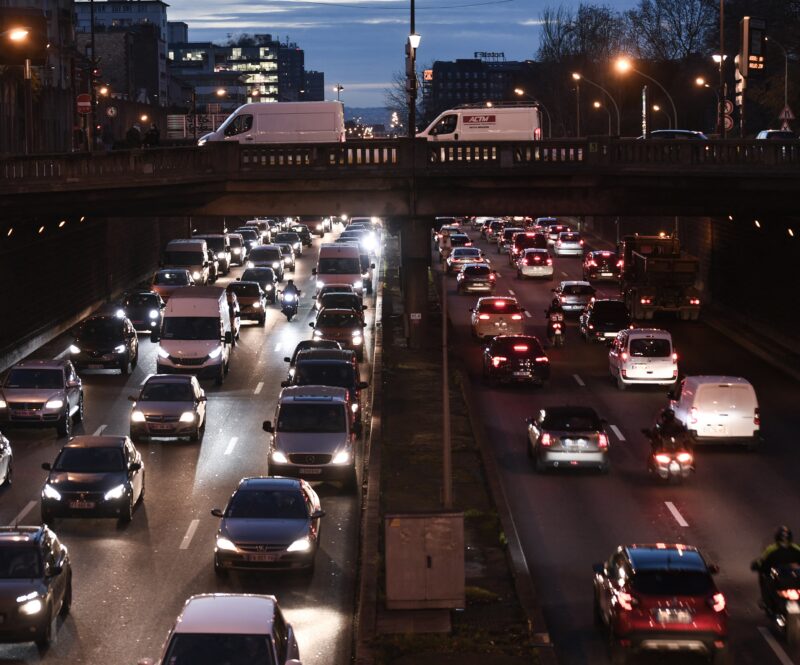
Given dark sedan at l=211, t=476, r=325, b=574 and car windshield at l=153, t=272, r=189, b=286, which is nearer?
dark sedan at l=211, t=476, r=325, b=574

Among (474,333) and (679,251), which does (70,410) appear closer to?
(474,333)

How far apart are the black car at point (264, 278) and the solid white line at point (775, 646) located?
4668cm

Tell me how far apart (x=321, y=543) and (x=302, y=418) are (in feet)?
17.4

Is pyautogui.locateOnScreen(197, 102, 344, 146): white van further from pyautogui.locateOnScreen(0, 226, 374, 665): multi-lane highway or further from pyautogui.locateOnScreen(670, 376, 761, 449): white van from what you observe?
pyautogui.locateOnScreen(670, 376, 761, 449): white van

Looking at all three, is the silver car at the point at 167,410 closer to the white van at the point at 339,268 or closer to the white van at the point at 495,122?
the white van at the point at 495,122

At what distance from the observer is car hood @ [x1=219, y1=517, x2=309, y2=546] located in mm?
23859

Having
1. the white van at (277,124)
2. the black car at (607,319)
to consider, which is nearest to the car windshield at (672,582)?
the black car at (607,319)

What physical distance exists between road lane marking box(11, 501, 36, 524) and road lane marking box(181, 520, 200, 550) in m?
3.16

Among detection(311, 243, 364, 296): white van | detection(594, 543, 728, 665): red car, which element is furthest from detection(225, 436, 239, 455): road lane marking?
detection(311, 243, 364, 296): white van

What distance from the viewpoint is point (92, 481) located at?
1094 inches

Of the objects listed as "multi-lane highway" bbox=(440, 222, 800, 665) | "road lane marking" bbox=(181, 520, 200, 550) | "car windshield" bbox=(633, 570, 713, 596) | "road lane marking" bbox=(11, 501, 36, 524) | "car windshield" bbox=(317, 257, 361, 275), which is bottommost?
"multi-lane highway" bbox=(440, 222, 800, 665)

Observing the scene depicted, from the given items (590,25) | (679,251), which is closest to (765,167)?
(679,251)

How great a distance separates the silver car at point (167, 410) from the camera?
3594 centimetres

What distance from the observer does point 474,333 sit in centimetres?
5556
